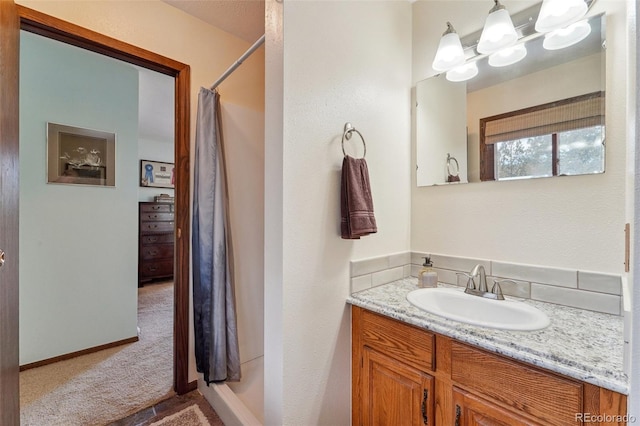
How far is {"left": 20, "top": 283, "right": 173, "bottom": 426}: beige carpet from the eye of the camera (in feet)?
5.24

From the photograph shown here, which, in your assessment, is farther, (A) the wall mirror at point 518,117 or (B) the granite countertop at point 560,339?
(A) the wall mirror at point 518,117

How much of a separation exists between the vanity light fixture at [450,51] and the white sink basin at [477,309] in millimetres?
1150

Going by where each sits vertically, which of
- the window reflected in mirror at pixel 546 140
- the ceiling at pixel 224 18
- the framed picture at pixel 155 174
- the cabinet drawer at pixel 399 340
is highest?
the ceiling at pixel 224 18

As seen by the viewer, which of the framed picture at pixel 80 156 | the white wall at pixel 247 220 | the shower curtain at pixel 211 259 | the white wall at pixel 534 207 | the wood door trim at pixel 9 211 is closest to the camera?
the wood door trim at pixel 9 211

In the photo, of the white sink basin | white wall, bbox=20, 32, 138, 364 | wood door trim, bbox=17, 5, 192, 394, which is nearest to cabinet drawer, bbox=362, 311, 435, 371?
the white sink basin

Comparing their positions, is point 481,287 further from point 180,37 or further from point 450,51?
point 180,37

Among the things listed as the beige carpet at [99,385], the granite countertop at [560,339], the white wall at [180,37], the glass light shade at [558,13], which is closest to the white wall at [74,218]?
the beige carpet at [99,385]

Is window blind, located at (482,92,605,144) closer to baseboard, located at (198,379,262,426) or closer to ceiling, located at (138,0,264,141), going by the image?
ceiling, located at (138,0,264,141)

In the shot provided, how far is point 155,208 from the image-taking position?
14.9 ft

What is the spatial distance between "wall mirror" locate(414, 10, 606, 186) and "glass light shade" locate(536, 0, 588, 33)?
4 centimetres

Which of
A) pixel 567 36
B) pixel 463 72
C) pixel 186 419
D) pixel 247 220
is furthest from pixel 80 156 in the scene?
pixel 567 36

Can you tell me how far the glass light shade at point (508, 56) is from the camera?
4.13 ft

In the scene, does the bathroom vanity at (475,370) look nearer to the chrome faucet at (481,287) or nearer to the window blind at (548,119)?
the chrome faucet at (481,287)

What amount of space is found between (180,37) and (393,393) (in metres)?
2.37
